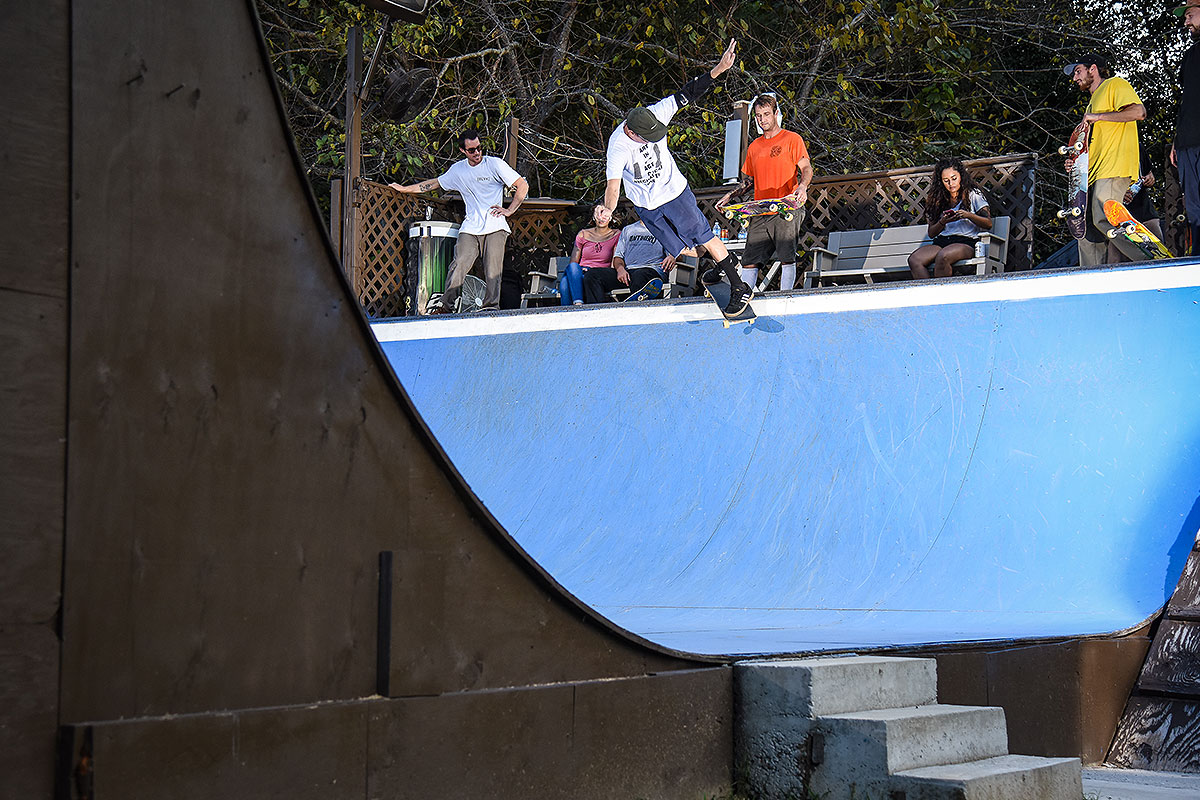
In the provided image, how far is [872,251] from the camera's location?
10867 mm

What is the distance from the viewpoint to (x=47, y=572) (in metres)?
2.13

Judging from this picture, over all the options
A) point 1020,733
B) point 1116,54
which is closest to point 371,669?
point 1020,733

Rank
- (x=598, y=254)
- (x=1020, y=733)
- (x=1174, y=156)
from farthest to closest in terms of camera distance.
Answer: (x=598, y=254) → (x=1174, y=156) → (x=1020, y=733)

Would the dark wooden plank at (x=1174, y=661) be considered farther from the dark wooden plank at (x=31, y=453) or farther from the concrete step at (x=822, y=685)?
the dark wooden plank at (x=31, y=453)

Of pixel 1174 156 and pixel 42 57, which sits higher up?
pixel 1174 156

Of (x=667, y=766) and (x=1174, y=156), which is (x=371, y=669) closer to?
(x=667, y=766)

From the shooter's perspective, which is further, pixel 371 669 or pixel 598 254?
pixel 598 254

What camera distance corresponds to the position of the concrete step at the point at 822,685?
3.65 metres

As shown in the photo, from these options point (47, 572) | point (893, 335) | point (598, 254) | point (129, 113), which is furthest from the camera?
point (598, 254)

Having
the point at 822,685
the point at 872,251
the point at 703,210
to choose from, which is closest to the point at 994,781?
the point at 822,685

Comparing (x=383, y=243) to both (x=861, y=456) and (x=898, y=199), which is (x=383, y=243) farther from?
(x=861, y=456)

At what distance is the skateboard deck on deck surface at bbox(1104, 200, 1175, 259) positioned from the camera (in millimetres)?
8508

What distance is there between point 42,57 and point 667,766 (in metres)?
2.47

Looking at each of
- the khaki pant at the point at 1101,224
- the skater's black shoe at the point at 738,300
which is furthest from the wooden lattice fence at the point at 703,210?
the skater's black shoe at the point at 738,300
